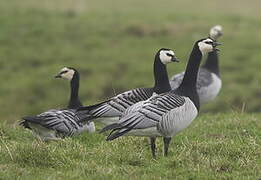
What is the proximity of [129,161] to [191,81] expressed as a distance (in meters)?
1.70

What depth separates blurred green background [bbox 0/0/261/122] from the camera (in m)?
17.8

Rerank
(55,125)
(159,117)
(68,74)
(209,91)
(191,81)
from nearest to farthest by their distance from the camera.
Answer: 1. (159,117)
2. (191,81)
3. (55,125)
4. (68,74)
5. (209,91)

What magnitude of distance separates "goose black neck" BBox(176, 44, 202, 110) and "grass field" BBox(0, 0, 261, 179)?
0.68m

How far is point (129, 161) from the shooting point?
718 centimetres

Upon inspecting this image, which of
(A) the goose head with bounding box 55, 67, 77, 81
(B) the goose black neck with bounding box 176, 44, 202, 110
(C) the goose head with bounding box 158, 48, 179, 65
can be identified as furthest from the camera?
(A) the goose head with bounding box 55, 67, 77, 81

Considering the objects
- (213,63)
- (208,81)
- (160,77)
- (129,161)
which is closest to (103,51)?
(213,63)

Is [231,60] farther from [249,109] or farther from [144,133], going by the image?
[144,133]

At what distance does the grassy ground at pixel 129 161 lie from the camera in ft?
21.5

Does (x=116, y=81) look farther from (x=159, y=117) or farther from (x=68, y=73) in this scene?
(x=159, y=117)

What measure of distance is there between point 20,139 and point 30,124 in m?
0.70

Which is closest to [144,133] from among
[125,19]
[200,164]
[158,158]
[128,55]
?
[158,158]

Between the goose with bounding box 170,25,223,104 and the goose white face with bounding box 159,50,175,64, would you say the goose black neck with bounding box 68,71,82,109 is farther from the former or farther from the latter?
the goose with bounding box 170,25,223,104

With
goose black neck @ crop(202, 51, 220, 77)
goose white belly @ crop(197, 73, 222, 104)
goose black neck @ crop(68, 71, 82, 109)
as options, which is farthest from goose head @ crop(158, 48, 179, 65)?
goose black neck @ crop(202, 51, 220, 77)

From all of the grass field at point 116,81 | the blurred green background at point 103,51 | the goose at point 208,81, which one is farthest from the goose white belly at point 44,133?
the blurred green background at point 103,51
